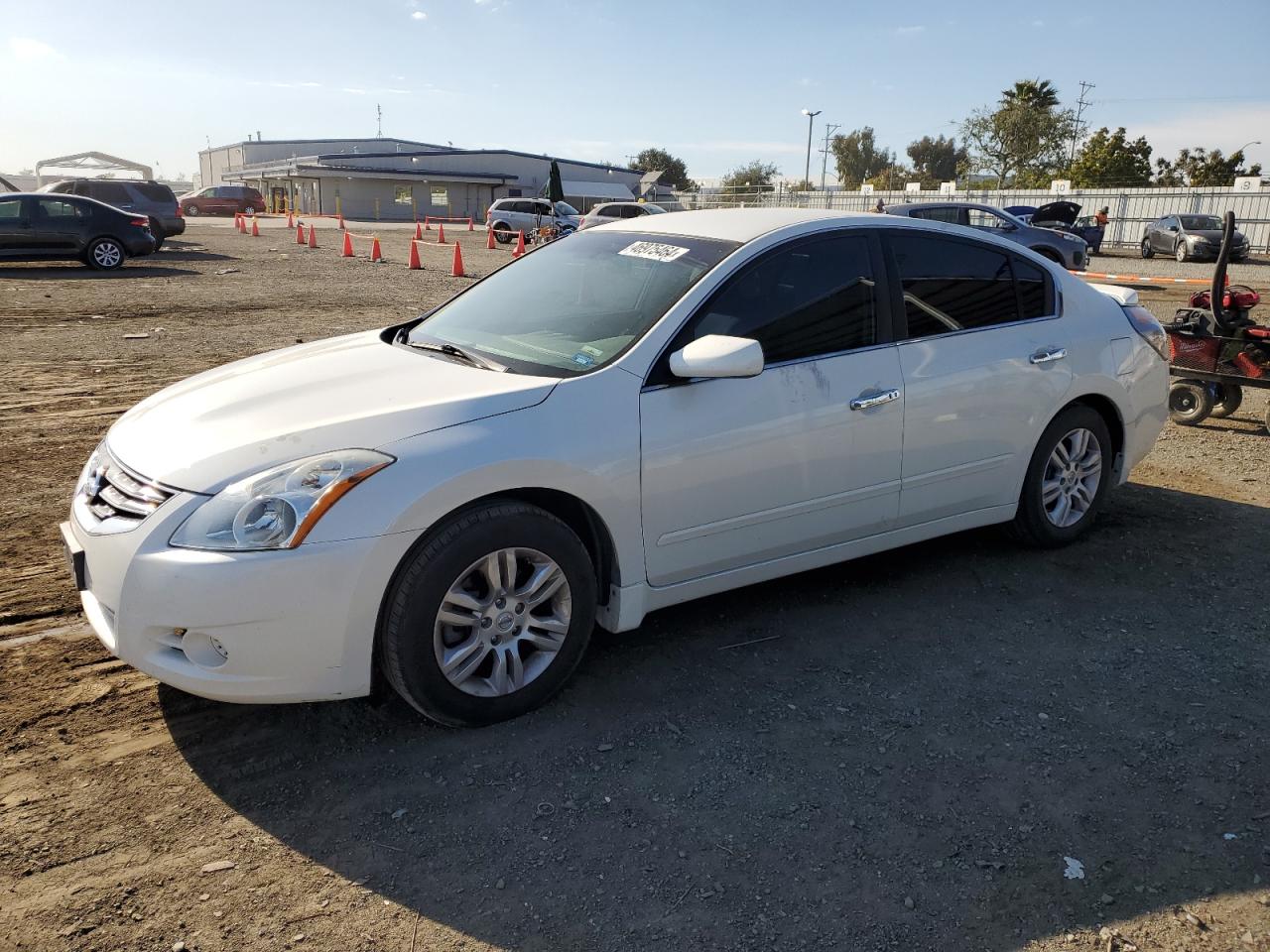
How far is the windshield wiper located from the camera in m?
3.68

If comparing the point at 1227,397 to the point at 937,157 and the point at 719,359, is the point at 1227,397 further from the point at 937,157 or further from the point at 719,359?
the point at 937,157

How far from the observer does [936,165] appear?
11556cm

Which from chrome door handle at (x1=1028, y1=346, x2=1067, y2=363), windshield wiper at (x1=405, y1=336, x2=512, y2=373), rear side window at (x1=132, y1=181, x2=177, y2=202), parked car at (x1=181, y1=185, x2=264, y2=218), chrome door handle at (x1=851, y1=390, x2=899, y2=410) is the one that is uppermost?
parked car at (x1=181, y1=185, x2=264, y2=218)

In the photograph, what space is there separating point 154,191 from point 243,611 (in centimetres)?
2838

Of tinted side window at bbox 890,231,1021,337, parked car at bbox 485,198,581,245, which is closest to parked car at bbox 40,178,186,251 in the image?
parked car at bbox 485,198,581,245

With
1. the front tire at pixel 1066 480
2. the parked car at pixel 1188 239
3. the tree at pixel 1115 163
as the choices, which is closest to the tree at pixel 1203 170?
the tree at pixel 1115 163

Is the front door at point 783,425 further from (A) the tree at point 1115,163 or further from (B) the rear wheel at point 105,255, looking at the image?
(A) the tree at point 1115,163

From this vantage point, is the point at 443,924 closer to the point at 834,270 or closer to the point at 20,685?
the point at 20,685

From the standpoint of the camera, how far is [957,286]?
4512 millimetres

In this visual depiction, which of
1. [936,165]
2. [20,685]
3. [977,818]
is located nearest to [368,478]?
[20,685]

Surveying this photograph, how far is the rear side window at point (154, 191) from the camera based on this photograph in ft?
88.5

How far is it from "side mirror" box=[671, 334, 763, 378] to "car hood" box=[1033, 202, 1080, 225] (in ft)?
77.0

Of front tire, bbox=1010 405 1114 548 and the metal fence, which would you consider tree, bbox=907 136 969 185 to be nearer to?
the metal fence

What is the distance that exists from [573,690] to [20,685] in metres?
1.96
